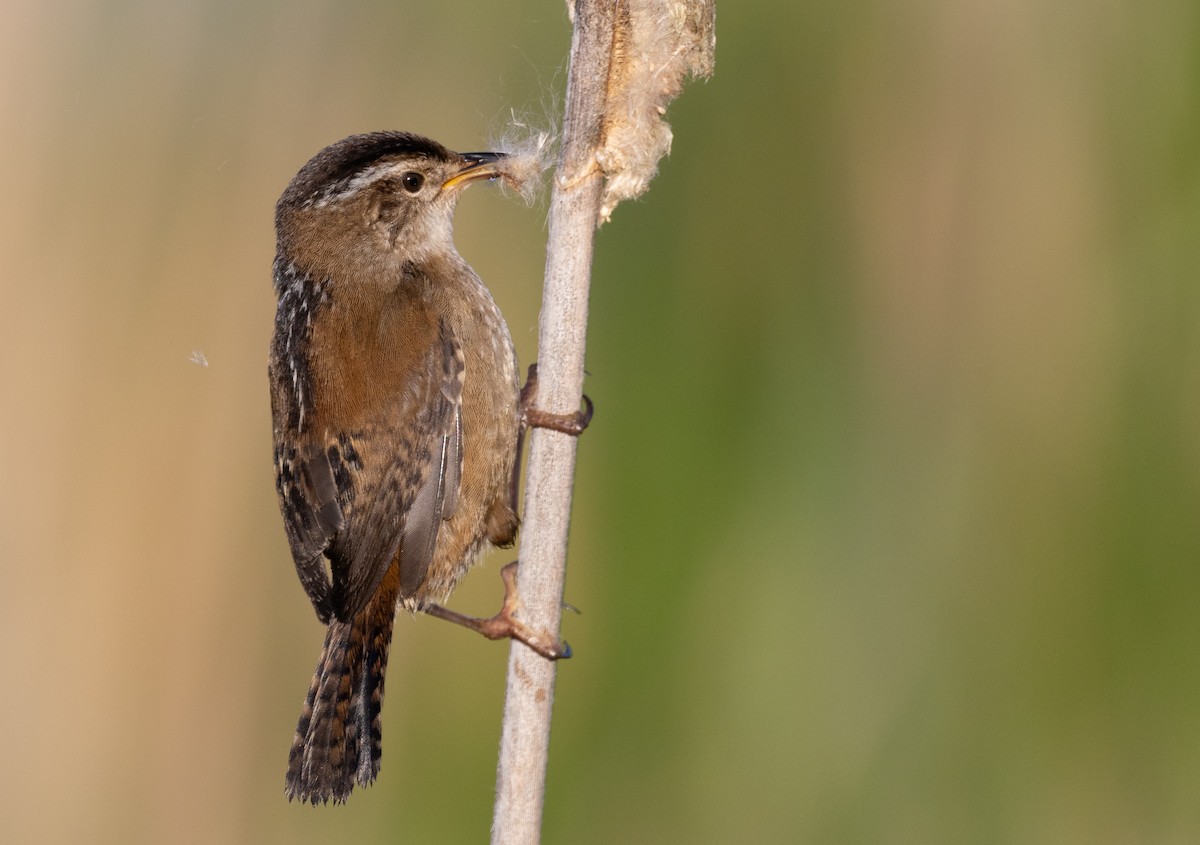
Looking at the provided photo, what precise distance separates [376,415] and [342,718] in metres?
0.64

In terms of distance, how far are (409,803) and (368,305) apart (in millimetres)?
1135

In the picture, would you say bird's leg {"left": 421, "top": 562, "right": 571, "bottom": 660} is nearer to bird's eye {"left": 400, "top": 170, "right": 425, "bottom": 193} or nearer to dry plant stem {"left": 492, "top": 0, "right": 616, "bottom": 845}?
dry plant stem {"left": 492, "top": 0, "right": 616, "bottom": 845}

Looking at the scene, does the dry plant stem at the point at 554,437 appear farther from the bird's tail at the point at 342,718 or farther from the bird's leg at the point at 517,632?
the bird's tail at the point at 342,718

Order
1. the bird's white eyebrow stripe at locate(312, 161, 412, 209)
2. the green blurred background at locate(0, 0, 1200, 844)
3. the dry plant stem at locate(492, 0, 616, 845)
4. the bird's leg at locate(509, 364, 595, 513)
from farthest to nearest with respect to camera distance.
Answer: the bird's white eyebrow stripe at locate(312, 161, 412, 209)
the green blurred background at locate(0, 0, 1200, 844)
the bird's leg at locate(509, 364, 595, 513)
the dry plant stem at locate(492, 0, 616, 845)

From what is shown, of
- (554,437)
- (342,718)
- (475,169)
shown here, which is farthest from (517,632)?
(475,169)

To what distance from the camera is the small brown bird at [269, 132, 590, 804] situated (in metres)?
2.49

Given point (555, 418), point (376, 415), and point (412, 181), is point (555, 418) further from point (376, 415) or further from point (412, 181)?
point (412, 181)

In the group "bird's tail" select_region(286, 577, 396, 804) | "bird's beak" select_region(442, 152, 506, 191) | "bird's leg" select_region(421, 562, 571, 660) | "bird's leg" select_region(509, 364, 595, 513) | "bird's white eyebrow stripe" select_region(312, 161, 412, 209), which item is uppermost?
"bird's beak" select_region(442, 152, 506, 191)

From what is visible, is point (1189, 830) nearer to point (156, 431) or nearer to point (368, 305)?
point (368, 305)

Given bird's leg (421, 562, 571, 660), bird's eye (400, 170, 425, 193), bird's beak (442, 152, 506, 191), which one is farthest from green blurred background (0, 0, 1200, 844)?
bird's leg (421, 562, 571, 660)

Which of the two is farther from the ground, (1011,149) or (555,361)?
(1011,149)

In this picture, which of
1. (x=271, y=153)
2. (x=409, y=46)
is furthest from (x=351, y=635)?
(x=409, y=46)

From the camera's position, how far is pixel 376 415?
2592 millimetres

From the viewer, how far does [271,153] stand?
2.92 m
